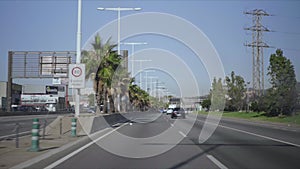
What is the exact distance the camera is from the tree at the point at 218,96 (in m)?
85.8

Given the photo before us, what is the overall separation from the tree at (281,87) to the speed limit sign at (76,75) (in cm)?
2994

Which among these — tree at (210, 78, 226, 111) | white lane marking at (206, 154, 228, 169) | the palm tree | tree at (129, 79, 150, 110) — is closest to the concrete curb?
white lane marking at (206, 154, 228, 169)

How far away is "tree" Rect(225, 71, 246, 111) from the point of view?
7654 centimetres

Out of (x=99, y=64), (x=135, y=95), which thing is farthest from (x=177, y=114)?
(x=135, y=95)

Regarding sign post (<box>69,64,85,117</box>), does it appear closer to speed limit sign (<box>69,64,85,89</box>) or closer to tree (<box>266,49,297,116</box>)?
speed limit sign (<box>69,64,85,89</box>)

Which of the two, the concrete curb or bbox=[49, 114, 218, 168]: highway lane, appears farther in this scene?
bbox=[49, 114, 218, 168]: highway lane

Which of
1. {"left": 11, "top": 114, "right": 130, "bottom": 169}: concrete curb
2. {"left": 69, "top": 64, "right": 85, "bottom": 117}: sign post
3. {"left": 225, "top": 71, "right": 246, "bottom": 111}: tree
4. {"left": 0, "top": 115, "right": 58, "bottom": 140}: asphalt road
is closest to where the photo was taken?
{"left": 11, "top": 114, "right": 130, "bottom": 169}: concrete curb

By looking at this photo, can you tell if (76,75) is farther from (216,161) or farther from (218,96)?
(218,96)

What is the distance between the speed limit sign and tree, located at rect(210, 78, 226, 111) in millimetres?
65312

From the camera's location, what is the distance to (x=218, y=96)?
287ft

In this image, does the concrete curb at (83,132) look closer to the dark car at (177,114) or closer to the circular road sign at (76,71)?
the circular road sign at (76,71)

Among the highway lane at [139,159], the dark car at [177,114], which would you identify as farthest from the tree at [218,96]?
the highway lane at [139,159]

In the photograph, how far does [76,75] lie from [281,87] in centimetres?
3064

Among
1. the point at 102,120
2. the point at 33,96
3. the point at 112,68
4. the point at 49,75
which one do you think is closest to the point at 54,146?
the point at 102,120
